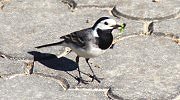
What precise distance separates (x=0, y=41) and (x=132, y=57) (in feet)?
4.33

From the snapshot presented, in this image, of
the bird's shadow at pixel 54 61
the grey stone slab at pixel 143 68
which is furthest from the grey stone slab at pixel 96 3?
the bird's shadow at pixel 54 61

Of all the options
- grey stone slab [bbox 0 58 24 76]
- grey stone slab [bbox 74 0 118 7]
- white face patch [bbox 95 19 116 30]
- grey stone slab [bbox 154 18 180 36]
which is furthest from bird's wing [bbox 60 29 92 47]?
grey stone slab [bbox 74 0 118 7]

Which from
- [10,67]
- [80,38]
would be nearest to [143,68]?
[80,38]

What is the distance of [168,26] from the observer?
5.30 meters

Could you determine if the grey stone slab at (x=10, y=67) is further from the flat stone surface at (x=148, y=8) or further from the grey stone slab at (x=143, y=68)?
the flat stone surface at (x=148, y=8)

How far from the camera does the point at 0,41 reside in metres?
5.14

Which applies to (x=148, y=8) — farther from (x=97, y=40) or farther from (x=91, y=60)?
(x=97, y=40)

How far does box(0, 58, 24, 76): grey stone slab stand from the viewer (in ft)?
15.0

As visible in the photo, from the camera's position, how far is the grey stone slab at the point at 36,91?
4.19 m

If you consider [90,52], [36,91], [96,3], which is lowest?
[36,91]

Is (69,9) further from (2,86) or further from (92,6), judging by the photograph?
(2,86)

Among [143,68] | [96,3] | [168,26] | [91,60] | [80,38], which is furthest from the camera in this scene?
[96,3]

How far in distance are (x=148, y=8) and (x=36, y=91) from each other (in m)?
1.97

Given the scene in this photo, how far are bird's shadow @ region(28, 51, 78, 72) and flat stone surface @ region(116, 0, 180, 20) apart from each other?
1110 mm
